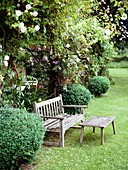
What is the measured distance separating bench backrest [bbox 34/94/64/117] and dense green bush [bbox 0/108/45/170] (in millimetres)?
1287

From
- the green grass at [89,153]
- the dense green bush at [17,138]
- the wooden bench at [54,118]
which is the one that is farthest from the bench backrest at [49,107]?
the dense green bush at [17,138]

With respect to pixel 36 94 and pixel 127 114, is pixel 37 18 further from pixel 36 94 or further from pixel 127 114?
pixel 127 114

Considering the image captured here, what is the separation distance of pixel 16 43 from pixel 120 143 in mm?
2806

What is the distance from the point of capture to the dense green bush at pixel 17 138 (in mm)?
3842

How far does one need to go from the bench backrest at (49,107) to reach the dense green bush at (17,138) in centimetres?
129

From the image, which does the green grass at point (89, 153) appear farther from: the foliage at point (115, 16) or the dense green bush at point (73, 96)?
the foliage at point (115, 16)

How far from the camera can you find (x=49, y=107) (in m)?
5.95

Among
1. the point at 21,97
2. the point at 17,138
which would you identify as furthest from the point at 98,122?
the point at 17,138

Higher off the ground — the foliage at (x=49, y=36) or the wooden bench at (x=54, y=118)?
→ the foliage at (x=49, y=36)

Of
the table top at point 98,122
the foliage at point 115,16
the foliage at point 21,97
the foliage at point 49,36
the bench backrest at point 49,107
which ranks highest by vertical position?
the foliage at point 115,16

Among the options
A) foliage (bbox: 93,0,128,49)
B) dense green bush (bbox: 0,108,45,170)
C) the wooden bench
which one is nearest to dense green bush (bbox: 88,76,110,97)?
foliage (bbox: 93,0,128,49)

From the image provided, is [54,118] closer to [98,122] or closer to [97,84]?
[98,122]

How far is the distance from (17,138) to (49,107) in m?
2.12

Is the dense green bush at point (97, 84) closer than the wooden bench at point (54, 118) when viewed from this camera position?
No
